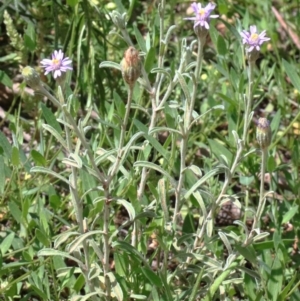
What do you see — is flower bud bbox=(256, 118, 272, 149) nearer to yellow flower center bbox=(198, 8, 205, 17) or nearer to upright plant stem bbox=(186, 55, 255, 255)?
upright plant stem bbox=(186, 55, 255, 255)

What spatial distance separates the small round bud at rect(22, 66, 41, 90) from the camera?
3.79 feet

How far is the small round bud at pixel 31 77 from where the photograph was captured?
1.15 m

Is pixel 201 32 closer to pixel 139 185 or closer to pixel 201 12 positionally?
pixel 201 12

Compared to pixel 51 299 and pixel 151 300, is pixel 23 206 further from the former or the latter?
pixel 151 300

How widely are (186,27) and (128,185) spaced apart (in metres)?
1.36

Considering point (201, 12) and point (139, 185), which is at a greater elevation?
point (201, 12)

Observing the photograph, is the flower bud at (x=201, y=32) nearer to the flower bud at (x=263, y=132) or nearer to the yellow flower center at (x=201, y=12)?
the yellow flower center at (x=201, y=12)

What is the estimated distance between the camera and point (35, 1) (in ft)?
7.30

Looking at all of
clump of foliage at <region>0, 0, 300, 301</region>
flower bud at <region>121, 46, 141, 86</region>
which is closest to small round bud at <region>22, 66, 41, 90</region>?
clump of foliage at <region>0, 0, 300, 301</region>

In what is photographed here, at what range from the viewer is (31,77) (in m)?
1.16

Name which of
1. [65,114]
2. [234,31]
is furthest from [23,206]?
[234,31]

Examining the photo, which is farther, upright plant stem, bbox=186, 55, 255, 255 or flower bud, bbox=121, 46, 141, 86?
upright plant stem, bbox=186, 55, 255, 255

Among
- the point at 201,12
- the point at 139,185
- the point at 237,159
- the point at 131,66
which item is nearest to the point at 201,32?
the point at 201,12

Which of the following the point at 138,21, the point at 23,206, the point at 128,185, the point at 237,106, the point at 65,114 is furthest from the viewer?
the point at 138,21
